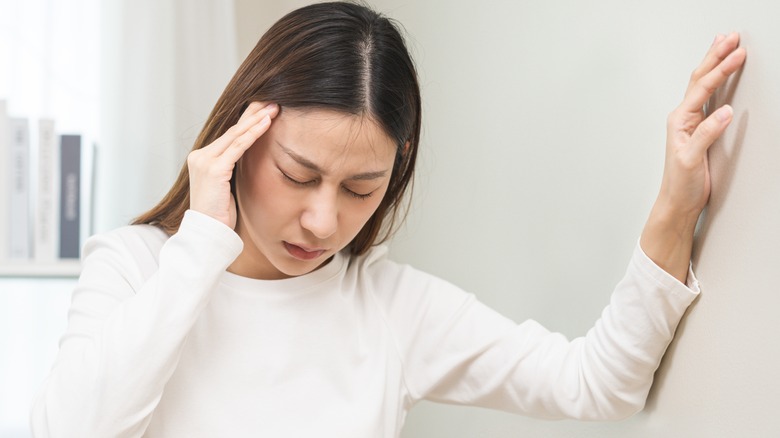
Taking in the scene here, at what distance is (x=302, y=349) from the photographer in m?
1.34

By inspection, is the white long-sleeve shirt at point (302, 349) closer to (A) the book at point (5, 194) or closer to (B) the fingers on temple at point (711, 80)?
(B) the fingers on temple at point (711, 80)

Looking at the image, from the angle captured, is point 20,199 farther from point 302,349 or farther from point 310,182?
point 310,182

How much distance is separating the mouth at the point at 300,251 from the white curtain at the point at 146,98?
4.22ft

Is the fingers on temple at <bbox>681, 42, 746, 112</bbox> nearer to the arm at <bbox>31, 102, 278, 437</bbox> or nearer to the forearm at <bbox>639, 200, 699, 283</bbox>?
the forearm at <bbox>639, 200, 699, 283</bbox>

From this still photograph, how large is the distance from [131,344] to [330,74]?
0.44m

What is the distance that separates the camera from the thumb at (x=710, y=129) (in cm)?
101

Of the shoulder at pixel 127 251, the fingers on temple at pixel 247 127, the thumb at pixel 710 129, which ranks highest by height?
the thumb at pixel 710 129

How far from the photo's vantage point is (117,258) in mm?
1252

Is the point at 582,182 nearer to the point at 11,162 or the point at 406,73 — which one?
the point at 406,73

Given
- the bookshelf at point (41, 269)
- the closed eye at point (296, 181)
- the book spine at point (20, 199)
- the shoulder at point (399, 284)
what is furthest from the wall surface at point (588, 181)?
the book spine at point (20, 199)

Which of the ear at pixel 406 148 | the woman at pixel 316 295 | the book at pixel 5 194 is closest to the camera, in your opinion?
the woman at pixel 316 295

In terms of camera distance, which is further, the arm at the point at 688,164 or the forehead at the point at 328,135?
the forehead at the point at 328,135

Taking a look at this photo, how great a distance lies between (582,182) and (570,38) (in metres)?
0.24

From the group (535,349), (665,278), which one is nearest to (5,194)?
(535,349)
